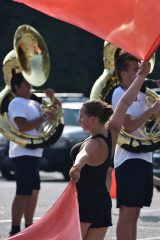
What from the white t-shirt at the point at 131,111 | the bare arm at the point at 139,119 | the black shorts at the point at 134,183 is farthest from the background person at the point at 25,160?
the bare arm at the point at 139,119

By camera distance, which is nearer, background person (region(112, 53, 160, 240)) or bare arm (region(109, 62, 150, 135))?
bare arm (region(109, 62, 150, 135))

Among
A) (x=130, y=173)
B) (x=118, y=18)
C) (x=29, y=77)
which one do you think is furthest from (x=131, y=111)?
(x=29, y=77)

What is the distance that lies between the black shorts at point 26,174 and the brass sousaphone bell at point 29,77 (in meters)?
0.16

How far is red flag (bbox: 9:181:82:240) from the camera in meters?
7.09

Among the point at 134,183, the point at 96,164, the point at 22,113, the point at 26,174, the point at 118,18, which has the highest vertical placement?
the point at 118,18

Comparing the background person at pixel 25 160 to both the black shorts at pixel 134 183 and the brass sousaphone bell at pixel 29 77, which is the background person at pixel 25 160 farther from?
the black shorts at pixel 134 183

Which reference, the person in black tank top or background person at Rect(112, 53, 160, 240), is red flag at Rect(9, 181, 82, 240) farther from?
background person at Rect(112, 53, 160, 240)

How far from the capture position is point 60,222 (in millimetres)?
7145

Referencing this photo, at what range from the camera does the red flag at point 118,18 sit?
7250mm

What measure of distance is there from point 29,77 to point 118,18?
3.76 metres

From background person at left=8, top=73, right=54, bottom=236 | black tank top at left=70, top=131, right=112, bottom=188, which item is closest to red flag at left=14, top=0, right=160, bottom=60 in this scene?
black tank top at left=70, top=131, right=112, bottom=188

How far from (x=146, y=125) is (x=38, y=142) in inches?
62.6

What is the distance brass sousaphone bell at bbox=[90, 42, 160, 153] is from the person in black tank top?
1.46 meters

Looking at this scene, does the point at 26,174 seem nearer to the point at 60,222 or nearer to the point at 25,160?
the point at 25,160
